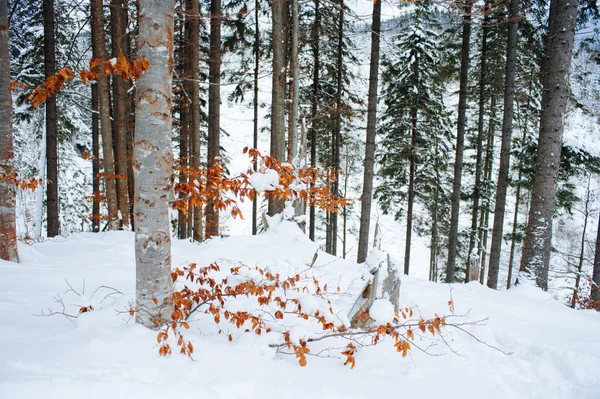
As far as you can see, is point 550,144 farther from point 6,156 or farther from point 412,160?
point 6,156

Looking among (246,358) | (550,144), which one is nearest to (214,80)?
(550,144)

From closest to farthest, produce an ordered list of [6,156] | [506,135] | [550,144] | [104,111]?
[6,156], [550,144], [104,111], [506,135]

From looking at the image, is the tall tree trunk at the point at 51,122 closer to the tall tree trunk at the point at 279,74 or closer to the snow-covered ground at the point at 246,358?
the snow-covered ground at the point at 246,358

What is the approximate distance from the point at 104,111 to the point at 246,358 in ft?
29.4

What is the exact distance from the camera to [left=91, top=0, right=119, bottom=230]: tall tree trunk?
820 cm

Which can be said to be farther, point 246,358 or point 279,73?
point 279,73

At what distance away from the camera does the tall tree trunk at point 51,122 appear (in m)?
8.75

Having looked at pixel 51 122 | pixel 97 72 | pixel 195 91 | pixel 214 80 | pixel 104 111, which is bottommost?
pixel 97 72

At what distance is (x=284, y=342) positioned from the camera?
2.83m

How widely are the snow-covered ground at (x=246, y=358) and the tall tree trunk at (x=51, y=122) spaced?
215 inches

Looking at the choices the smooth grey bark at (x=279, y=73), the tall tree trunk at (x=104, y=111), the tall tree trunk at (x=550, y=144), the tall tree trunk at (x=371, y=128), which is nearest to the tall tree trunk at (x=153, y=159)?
the smooth grey bark at (x=279, y=73)

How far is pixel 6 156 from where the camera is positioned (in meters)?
4.67

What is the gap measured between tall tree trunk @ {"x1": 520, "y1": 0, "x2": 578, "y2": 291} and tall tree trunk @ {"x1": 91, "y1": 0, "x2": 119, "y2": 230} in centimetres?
976

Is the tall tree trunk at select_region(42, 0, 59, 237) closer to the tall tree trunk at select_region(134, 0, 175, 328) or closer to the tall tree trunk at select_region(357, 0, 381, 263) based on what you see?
the tall tree trunk at select_region(134, 0, 175, 328)
